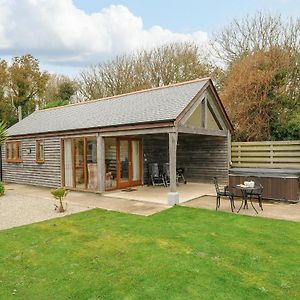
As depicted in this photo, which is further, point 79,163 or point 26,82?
point 26,82

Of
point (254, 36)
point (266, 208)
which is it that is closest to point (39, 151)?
point (266, 208)

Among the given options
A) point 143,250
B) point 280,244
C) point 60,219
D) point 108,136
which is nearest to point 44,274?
point 143,250

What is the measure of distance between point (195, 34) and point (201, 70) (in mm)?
3298

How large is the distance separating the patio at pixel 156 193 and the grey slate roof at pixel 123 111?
104 inches

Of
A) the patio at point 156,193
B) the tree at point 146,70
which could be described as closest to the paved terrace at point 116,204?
the patio at point 156,193

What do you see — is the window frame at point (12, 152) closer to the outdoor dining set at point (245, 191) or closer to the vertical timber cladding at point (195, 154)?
the vertical timber cladding at point (195, 154)

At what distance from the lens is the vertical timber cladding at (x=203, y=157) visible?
1416cm

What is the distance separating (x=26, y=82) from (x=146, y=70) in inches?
499

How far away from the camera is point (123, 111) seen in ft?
40.5

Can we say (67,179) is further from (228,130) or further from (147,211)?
(228,130)

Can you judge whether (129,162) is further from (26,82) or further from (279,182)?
(26,82)

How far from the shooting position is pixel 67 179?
13.3m

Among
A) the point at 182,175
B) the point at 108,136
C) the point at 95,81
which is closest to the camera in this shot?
the point at 108,136

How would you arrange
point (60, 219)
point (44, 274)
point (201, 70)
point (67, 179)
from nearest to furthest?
point (44, 274)
point (60, 219)
point (67, 179)
point (201, 70)
